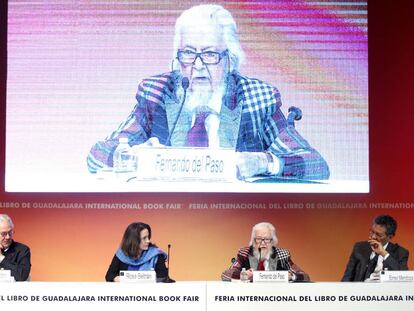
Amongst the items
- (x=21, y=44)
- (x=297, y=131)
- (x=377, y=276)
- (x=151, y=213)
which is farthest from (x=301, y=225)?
(x=21, y=44)

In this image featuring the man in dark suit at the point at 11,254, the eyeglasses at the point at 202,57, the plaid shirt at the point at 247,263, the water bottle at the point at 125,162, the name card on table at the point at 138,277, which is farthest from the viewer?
the eyeglasses at the point at 202,57

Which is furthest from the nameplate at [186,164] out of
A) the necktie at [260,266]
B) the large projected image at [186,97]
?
the necktie at [260,266]

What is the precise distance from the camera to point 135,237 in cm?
515

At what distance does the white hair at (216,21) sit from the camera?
624cm

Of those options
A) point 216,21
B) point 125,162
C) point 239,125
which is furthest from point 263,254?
point 216,21

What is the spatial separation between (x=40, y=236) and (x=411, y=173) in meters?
2.84

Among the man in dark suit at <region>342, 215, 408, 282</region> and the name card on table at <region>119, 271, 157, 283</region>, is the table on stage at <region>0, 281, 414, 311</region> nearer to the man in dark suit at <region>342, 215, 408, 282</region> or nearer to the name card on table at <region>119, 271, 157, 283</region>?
the name card on table at <region>119, 271, 157, 283</region>

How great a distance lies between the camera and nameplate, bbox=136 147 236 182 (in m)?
6.14

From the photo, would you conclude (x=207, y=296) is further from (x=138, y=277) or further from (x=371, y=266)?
(x=371, y=266)

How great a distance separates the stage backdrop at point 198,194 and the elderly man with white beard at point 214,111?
90mm

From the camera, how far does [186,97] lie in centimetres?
623

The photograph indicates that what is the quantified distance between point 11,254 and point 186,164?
152cm

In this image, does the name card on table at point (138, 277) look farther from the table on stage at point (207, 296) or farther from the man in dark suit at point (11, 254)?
the man in dark suit at point (11, 254)

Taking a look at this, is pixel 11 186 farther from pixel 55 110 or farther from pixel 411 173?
pixel 411 173
